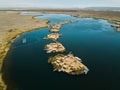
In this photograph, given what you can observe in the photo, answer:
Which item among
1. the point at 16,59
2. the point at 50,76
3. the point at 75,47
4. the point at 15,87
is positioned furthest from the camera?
the point at 75,47

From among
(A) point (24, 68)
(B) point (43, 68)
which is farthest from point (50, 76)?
(A) point (24, 68)

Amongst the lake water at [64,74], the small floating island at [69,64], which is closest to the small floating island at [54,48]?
the lake water at [64,74]

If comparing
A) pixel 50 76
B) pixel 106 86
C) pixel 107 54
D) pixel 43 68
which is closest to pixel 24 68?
pixel 43 68

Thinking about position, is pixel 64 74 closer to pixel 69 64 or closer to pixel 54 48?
pixel 69 64

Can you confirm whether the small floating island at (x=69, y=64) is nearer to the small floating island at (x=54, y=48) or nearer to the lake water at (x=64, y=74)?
the lake water at (x=64, y=74)

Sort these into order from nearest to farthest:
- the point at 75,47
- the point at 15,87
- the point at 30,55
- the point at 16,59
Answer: the point at 15,87, the point at 16,59, the point at 30,55, the point at 75,47

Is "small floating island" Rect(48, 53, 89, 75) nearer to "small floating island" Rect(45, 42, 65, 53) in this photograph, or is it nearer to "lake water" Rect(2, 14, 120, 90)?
"lake water" Rect(2, 14, 120, 90)

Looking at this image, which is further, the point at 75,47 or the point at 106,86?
the point at 75,47

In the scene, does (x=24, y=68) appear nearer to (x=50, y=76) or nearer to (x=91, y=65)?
(x=50, y=76)
